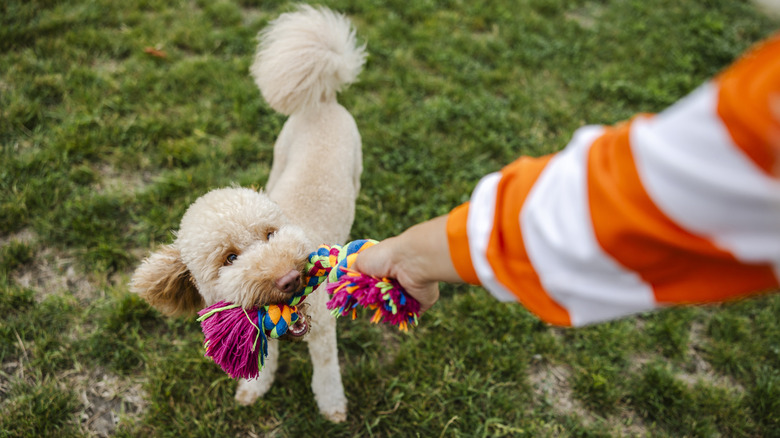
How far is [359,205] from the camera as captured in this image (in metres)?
3.48

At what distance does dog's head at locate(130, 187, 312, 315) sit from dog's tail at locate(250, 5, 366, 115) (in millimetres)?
948

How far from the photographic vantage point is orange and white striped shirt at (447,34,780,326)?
0.69m

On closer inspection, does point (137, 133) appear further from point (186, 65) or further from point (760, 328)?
point (760, 328)

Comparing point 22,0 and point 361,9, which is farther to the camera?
point 361,9

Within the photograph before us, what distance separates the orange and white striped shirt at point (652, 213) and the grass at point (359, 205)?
1925 mm

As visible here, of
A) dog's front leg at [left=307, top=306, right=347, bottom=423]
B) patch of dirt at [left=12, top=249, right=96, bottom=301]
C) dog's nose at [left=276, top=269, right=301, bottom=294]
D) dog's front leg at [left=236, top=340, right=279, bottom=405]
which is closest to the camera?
dog's nose at [left=276, top=269, right=301, bottom=294]

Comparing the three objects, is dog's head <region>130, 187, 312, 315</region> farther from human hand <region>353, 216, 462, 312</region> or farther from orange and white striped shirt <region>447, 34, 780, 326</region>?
orange and white striped shirt <region>447, 34, 780, 326</region>

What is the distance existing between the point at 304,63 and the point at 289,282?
1.54 m

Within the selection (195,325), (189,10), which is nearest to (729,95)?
(195,325)

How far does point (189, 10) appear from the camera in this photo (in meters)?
4.66

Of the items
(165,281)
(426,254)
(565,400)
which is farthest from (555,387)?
(165,281)

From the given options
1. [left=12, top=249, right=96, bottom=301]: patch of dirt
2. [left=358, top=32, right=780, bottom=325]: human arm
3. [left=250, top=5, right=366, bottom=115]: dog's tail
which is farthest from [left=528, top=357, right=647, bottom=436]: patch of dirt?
[left=12, top=249, right=96, bottom=301]: patch of dirt

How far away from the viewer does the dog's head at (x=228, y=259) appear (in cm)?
169

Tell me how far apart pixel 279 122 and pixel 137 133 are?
1.14 meters
